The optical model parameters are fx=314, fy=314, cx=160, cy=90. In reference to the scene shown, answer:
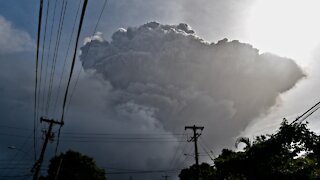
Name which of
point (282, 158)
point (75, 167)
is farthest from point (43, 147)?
point (75, 167)

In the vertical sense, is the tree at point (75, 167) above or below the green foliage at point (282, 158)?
above

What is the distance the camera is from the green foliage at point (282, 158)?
2168cm

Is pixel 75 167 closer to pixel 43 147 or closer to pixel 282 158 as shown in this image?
pixel 43 147

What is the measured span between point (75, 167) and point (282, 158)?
159 feet

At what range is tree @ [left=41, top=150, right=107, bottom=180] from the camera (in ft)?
202

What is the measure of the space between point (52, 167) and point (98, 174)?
926 cm

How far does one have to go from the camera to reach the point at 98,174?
64.9 m

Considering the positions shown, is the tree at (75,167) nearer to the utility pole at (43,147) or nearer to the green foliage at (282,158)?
the utility pole at (43,147)

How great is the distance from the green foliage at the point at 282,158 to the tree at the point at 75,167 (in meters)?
44.1

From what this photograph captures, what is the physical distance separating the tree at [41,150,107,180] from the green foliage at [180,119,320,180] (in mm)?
44130

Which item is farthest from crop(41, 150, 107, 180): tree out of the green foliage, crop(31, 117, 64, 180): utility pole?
the green foliage

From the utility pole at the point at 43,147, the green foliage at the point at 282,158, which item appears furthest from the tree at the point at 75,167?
the green foliage at the point at 282,158

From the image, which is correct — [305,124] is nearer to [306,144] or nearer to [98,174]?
[306,144]

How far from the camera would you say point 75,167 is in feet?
207
